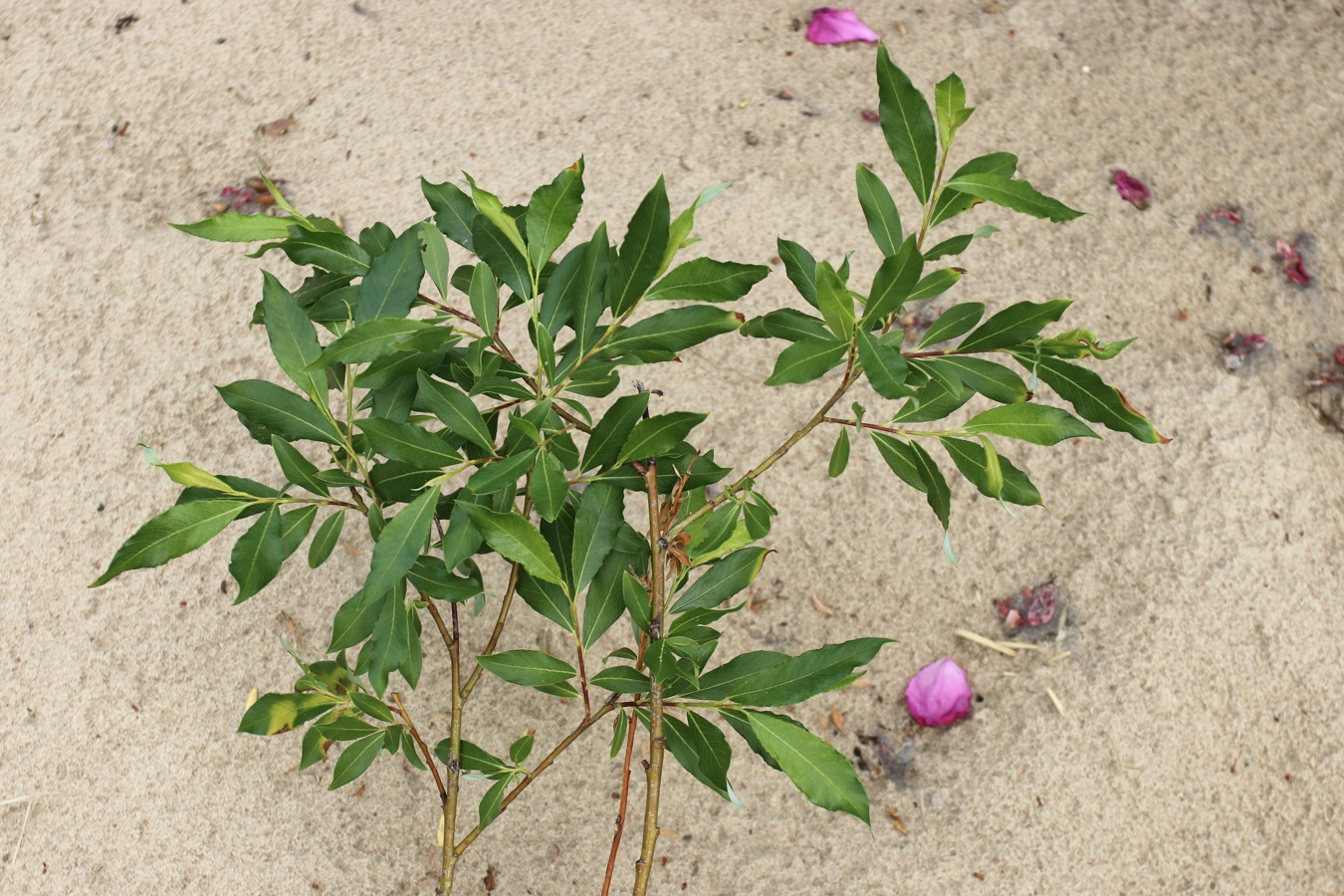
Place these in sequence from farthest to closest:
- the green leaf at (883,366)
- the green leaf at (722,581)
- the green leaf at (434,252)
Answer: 1. the green leaf at (722,581)
2. the green leaf at (434,252)
3. the green leaf at (883,366)

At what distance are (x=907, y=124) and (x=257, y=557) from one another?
0.63 metres

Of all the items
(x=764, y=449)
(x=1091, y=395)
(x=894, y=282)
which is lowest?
(x=764, y=449)

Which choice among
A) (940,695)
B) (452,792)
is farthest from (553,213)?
(940,695)

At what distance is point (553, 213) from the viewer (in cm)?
78

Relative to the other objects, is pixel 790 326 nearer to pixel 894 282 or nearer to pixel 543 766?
pixel 894 282

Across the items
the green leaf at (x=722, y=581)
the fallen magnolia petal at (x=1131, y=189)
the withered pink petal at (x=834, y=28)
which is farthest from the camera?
the withered pink petal at (x=834, y=28)

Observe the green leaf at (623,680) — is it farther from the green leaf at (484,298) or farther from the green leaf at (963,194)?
the green leaf at (963,194)

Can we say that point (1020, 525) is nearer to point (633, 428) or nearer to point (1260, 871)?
point (1260, 871)

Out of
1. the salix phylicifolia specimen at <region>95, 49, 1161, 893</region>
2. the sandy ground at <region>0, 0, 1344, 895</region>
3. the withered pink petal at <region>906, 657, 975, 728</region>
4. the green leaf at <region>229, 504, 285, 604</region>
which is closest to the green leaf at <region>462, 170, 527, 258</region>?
the salix phylicifolia specimen at <region>95, 49, 1161, 893</region>

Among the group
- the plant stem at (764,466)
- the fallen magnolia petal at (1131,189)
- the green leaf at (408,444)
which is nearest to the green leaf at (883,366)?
the plant stem at (764,466)

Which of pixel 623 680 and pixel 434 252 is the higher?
pixel 434 252

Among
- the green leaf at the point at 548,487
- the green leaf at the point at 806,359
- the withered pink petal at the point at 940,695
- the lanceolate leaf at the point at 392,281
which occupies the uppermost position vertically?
the lanceolate leaf at the point at 392,281

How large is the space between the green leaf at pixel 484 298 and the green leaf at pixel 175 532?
243 millimetres

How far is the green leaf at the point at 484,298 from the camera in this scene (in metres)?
0.80
